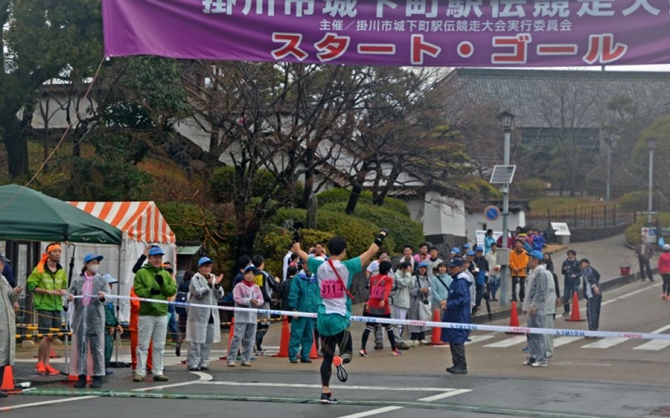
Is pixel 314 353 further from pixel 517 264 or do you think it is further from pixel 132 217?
pixel 517 264

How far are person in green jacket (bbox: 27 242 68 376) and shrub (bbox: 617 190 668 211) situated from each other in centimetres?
4532

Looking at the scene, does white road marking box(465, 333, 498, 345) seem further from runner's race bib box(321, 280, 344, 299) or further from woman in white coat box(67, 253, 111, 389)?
runner's race bib box(321, 280, 344, 299)

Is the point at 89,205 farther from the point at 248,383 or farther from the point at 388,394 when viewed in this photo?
the point at 388,394

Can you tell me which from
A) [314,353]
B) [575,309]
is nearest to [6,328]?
[314,353]

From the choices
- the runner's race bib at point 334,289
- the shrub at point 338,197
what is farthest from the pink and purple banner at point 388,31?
the shrub at point 338,197

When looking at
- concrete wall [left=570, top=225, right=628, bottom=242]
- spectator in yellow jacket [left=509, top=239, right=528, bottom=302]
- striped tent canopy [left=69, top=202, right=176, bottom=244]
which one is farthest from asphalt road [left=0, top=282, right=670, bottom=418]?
concrete wall [left=570, top=225, right=628, bottom=242]

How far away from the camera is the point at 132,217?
2136cm

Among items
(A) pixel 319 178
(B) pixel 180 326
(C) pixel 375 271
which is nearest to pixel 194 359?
(B) pixel 180 326

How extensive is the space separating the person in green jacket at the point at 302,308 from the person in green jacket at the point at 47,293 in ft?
13.6

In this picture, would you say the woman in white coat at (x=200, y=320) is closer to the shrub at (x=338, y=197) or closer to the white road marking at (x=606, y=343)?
the white road marking at (x=606, y=343)

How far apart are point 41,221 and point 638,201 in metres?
47.0

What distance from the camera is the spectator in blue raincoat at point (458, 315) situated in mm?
14430

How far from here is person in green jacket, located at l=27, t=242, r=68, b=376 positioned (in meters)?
14.1

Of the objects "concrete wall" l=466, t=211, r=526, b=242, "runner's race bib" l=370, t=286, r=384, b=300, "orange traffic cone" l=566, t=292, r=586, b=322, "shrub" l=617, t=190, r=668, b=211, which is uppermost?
"shrub" l=617, t=190, r=668, b=211
